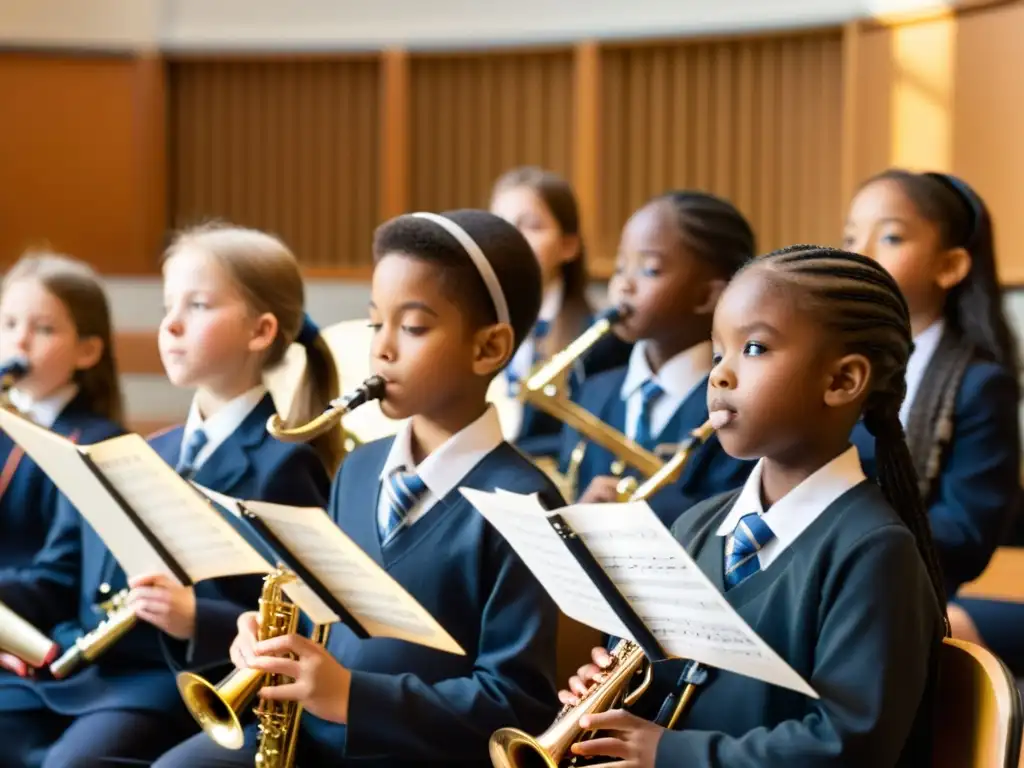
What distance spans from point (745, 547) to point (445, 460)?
0.51 m

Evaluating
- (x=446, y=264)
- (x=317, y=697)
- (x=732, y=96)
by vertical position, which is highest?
(x=732, y=96)

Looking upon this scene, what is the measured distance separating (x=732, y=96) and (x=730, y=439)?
4.55 metres

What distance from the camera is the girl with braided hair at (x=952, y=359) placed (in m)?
2.23

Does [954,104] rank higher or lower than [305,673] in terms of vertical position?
higher

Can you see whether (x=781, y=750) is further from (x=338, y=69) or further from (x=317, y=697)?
(x=338, y=69)

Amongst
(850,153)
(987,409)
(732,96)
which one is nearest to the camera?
(987,409)

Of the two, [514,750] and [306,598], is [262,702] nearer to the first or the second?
[306,598]

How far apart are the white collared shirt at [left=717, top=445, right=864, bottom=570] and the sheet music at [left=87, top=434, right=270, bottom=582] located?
0.61 meters

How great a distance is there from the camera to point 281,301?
226 cm

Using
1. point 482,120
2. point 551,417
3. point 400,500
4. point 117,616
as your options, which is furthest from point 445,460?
point 482,120

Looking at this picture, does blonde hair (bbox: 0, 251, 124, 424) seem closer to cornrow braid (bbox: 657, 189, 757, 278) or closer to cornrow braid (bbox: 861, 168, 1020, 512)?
cornrow braid (bbox: 657, 189, 757, 278)

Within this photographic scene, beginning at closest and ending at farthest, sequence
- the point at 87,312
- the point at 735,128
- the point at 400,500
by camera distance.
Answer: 1. the point at 400,500
2. the point at 87,312
3. the point at 735,128

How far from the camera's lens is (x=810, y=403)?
1.42 m

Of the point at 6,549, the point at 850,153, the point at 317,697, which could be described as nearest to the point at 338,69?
the point at 850,153
